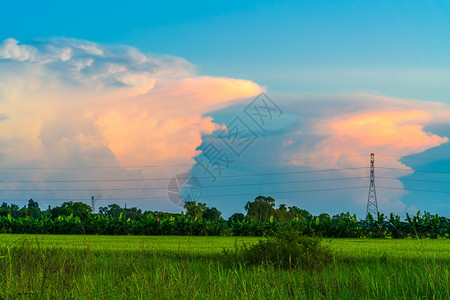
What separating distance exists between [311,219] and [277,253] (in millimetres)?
9793

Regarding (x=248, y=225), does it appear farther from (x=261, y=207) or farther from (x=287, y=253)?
(x=261, y=207)

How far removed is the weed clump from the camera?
22.2 feet

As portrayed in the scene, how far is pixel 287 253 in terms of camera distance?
6.83 m

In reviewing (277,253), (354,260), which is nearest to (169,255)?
(277,253)

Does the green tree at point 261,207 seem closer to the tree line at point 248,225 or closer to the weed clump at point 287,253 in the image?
the tree line at point 248,225

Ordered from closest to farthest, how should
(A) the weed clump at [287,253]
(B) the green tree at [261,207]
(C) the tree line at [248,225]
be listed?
(A) the weed clump at [287,253], (C) the tree line at [248,225], (B) the green tree at [261,207]

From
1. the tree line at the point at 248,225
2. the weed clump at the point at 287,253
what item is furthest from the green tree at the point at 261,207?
the weed clump at the point at 287,253

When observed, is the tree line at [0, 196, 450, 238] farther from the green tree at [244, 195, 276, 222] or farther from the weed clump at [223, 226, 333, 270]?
the green tree at [244, 195, 276, 222]

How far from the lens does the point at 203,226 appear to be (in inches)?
659

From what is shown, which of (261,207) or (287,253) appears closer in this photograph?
(287,253)

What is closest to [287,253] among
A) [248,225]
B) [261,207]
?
[248,225]

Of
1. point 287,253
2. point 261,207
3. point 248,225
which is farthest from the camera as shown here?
point 261,207

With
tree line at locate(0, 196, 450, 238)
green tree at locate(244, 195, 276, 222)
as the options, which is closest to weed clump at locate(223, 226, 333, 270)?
tree line at locate(0, 196, 450, 238)

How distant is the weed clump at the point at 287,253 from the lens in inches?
267
